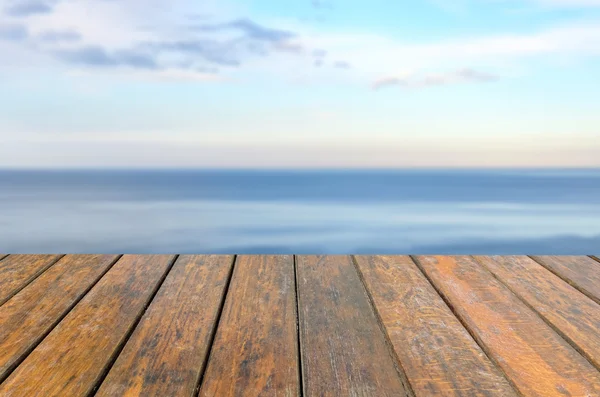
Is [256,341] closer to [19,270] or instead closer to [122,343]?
[122,343]

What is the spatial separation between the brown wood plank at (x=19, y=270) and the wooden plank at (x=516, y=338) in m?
1.30

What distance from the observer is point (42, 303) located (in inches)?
51.7

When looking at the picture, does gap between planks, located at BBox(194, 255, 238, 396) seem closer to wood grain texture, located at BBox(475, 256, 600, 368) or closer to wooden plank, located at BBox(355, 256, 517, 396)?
wooden plank, located at BBox(355, 256, 517, 396)

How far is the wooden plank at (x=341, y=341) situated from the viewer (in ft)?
2.91

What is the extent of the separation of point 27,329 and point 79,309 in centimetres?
14

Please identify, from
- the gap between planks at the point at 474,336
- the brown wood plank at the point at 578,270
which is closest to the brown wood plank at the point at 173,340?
the gap between planks at the point at 474,336

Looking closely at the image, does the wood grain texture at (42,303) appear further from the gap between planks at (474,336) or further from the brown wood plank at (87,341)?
the gap between planks at (474,336)

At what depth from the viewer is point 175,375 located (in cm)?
93

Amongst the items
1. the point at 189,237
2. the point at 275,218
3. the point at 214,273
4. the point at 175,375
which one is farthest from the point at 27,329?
the point at 275,218

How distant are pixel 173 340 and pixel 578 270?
4.75 feet

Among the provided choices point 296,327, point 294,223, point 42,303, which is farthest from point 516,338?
point 294,223

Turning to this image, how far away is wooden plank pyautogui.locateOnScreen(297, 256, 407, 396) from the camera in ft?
2.91

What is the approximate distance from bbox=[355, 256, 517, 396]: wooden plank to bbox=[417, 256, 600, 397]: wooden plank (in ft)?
0.12

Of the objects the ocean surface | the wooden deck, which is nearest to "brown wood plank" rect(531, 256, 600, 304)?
the wooden deck
